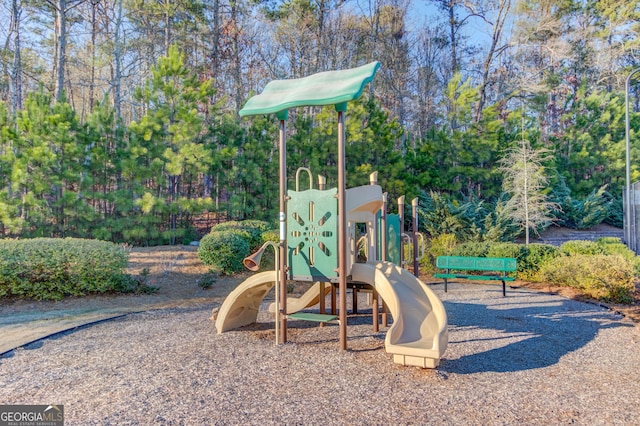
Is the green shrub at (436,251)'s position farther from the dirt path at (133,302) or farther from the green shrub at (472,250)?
the dirt path at (133,302)

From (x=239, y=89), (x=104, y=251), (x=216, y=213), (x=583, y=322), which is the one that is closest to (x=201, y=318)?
(x=104, y=251)

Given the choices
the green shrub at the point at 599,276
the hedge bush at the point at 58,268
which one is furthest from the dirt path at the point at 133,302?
the green shrub at the point at 599,276

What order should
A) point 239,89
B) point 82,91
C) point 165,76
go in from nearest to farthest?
point 165,76 → point 239,89 → point 82,91

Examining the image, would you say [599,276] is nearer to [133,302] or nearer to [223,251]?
[223,251]

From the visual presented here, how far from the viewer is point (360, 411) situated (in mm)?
2799

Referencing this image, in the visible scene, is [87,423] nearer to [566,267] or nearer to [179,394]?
[179,394]

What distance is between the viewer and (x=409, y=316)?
12.9 feet

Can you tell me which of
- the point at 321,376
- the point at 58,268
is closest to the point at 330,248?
the point at 321,376

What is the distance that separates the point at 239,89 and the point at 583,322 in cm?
1624

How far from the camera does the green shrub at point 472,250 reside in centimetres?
909

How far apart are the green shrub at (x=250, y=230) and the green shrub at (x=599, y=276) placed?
18.9 feet

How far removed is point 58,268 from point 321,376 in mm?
5070

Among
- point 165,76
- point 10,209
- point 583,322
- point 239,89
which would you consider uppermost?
point 239,89

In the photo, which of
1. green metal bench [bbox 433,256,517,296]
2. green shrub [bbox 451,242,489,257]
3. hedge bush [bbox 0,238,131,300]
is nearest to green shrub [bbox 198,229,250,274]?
hedge bush [bbox 0,238,131,300]
